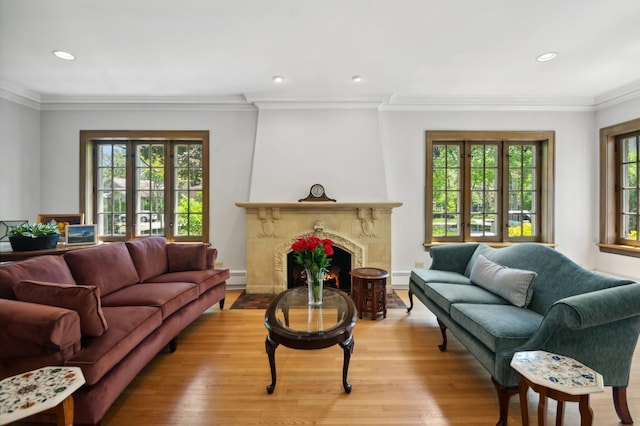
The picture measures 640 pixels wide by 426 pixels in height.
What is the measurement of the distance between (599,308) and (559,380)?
52 centimetres

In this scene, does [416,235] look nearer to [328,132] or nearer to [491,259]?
[491,259]

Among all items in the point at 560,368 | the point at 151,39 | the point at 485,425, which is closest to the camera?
the point at 560,368

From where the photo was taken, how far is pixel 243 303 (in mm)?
3641

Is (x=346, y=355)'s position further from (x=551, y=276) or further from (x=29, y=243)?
(x=29, y=243)

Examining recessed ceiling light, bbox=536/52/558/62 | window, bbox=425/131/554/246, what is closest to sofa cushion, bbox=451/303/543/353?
window, bbox=425/131/554/246

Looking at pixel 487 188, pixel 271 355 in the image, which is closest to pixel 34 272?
pixel 271 355

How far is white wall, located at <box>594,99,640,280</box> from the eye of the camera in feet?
12.3

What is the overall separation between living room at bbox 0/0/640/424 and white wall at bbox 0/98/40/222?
0.05 feet

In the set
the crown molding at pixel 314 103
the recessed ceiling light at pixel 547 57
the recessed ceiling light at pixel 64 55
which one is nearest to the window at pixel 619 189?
the crown molding at pixel 314 103

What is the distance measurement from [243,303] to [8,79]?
4.08m

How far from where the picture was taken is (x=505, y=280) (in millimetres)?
2357

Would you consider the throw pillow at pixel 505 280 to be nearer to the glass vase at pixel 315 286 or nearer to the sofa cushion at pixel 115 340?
the glass vase at pixel 315 286

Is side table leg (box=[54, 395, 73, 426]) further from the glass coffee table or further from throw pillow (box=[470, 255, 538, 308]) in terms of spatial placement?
throw pillow (box=[470, 255, 538, 308])

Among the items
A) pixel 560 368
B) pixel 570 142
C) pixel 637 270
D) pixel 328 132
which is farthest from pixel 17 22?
pixel 637 270
